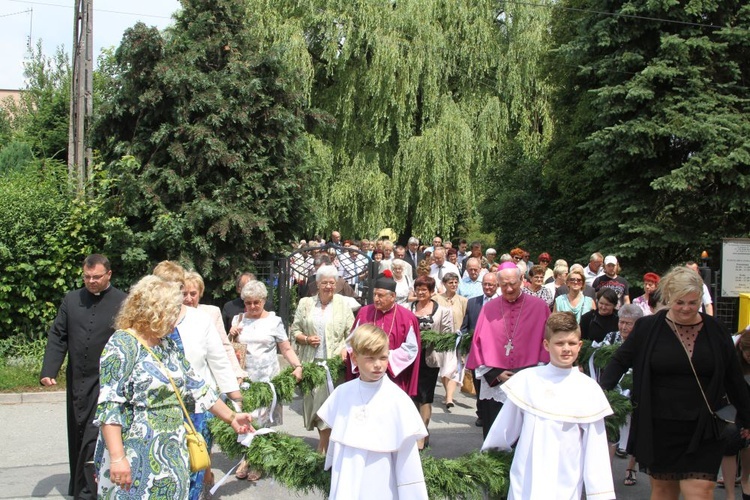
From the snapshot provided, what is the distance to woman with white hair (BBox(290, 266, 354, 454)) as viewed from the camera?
26.8 feet

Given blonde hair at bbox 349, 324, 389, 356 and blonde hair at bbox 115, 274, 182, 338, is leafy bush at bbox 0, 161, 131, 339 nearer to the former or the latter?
blonde hair at bbox 115, 274, 182, 338

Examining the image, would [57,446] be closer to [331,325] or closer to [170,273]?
[331,325]

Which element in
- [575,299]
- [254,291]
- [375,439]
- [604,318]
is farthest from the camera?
[575,299]

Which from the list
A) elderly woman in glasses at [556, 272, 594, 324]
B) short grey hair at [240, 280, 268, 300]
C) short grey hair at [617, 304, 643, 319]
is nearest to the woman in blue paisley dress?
short grey hair at [240, 280, 268, 300]

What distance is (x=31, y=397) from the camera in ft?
37.2

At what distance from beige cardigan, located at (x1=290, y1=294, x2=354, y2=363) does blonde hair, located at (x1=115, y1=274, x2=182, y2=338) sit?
3.89m

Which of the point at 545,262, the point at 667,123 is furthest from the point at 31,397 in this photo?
the point at 667,123

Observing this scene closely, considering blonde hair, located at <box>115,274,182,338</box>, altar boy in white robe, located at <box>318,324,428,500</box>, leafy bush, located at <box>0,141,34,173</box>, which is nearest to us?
blonde hair, located at <box>115,274,182,338</box>

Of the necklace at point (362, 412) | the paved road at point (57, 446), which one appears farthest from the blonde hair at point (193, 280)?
the necklace at point (362, 412)

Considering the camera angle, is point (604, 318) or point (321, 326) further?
point (604, 318)

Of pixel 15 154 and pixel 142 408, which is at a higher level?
pixel 15 154

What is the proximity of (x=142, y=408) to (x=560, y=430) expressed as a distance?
7.56 feet

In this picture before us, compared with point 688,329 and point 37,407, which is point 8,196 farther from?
point 688,329

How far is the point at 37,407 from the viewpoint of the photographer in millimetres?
10953
